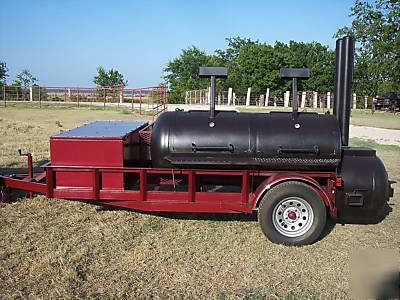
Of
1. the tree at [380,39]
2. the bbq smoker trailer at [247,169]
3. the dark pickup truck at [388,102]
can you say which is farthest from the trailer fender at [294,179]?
the dark pickup truck at [388,102]

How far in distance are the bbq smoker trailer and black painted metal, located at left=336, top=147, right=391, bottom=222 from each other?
11mm

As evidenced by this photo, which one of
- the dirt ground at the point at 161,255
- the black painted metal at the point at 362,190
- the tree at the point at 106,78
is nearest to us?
the dirt ground at the point at 161,255

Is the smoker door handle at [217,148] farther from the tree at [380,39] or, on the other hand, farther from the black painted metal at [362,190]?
the tree at [380,39]

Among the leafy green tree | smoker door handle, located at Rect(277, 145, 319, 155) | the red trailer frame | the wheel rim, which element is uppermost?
the leafy green tree

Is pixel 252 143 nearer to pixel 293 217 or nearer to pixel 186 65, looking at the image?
pixel 293 217

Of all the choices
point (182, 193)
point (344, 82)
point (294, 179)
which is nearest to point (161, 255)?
point (182, 193)

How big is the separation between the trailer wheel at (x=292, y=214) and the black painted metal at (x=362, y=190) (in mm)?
346

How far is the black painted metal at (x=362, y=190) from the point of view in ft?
17.1

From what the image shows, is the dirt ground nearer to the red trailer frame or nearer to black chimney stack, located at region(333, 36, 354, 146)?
the red trailer frame

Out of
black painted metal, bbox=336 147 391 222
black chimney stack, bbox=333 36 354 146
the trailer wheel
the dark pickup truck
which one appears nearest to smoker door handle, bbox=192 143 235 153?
the trailer wheel

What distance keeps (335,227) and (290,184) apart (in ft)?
4.11

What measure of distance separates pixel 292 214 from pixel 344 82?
211cm

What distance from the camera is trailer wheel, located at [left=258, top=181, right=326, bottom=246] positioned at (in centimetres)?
509

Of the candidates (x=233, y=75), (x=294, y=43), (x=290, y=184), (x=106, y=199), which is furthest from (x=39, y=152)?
(x=294, y=43)
